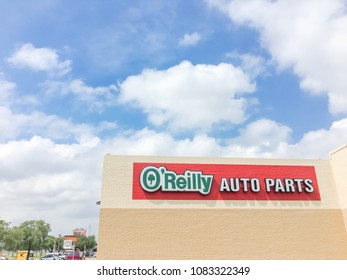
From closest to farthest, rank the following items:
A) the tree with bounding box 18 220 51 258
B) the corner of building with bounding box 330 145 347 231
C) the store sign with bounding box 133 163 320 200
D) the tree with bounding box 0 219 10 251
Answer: the store sign with bounding box 133 163 320 200 → the corner of building with bounding box 330 145 347 231 → the tree with bounding box 0 219 10 251 → the tree with bounding box 18 220 51 258

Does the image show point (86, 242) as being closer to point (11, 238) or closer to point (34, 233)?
point (34, 233)

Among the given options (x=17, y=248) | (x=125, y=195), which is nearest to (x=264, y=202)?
(x=125, y=195)

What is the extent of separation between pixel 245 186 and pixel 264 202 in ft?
5.48

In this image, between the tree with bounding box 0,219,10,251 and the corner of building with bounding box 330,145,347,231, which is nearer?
the corner of building with bounding box 330,145,347,231

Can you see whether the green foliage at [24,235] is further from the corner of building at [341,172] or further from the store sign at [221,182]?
the corner of building at [341,172]

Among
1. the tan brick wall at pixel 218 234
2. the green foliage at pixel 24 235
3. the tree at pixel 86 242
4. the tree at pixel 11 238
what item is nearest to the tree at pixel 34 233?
the green foliage at pixel 24 235

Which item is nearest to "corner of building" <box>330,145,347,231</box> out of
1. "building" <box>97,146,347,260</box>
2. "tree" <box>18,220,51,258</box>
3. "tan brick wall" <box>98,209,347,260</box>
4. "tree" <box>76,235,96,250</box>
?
"building" <box>97,146,347,260</box>

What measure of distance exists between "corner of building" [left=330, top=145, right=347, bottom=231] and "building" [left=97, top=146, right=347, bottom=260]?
0.07 metres

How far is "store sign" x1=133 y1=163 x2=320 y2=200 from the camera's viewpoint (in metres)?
20.1

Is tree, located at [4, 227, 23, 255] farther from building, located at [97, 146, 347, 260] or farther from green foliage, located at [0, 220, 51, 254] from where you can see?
building, located at [97, 146, 347, 260]

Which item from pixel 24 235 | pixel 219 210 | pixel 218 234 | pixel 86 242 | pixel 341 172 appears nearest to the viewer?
pixel 218 234

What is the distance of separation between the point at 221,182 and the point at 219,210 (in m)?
1.89

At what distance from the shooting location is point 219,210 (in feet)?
65.7

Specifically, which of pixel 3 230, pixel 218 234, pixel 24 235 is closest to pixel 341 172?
pixel 218 234
